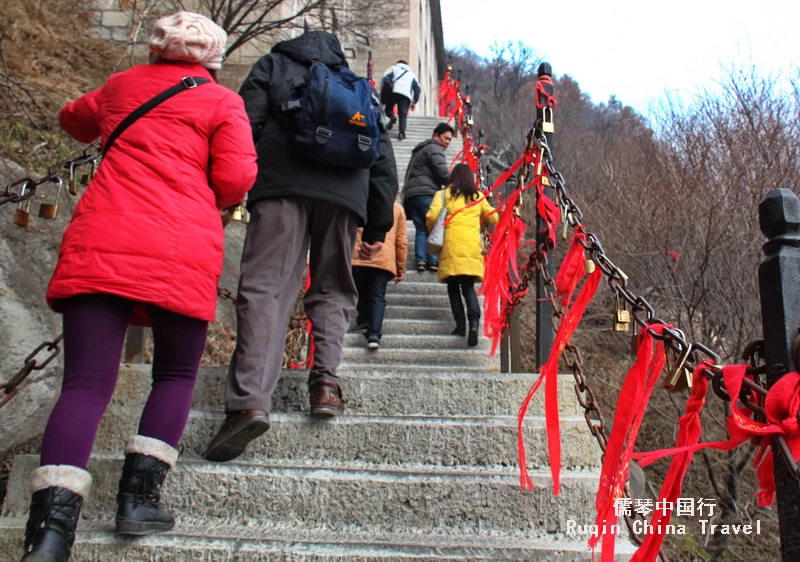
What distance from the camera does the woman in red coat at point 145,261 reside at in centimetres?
177

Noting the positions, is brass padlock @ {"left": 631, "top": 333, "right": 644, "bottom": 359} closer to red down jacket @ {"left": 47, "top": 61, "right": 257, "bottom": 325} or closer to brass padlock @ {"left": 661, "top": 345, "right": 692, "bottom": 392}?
brass padlock @ {"left": 661, "top": 345, "right": 692, "bottom": 392}

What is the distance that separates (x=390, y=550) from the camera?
1.97m

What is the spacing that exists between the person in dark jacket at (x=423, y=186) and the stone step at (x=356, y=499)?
4650mm

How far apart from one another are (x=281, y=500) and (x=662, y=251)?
571 centimetres

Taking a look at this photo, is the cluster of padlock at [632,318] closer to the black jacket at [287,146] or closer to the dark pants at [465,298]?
the black jacket at [287,146]

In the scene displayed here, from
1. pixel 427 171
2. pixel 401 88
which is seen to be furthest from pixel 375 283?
pixel 401 88

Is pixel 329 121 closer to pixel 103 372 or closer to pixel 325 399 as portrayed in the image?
pixel 325 399

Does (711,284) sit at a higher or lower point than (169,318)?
higher

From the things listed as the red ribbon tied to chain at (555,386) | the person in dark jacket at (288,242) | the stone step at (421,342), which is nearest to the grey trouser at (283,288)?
the person in dark jacket at (288,242)

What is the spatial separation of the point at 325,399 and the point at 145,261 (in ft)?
3.39

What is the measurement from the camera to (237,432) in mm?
2303

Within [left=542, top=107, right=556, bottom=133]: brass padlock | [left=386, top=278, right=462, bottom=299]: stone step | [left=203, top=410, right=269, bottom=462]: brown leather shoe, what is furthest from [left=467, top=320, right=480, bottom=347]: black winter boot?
[left=203, top=410, right=269, bottom=462]: brown leather shoe

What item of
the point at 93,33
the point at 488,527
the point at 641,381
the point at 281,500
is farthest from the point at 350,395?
the point at 93,33

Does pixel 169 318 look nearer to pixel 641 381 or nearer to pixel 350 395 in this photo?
pixel 350 395
